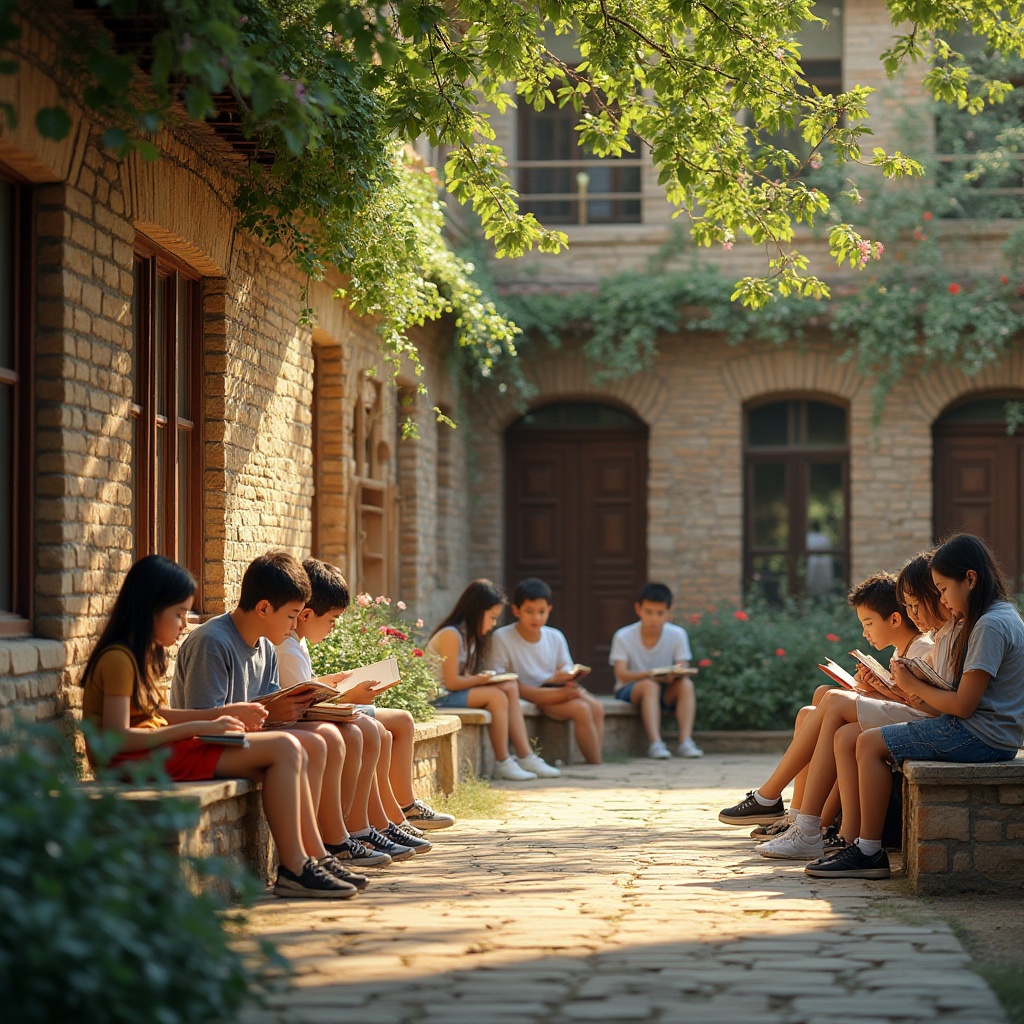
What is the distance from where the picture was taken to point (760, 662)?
13133 mm

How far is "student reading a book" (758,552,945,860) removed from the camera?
6.57 metres

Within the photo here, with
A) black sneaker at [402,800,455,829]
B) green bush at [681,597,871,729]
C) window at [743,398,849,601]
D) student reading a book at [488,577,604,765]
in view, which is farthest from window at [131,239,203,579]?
window at [743,398,849,601]

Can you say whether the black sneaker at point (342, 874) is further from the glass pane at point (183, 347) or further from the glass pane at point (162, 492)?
the glass pane at point (183, 347)

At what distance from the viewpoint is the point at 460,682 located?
1021cm

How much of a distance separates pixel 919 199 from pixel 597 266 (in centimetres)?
309

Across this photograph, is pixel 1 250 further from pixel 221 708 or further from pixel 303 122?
pixel 221 708

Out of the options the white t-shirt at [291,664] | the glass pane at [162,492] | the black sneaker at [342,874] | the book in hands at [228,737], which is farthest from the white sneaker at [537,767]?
the book in hands at [228,737]

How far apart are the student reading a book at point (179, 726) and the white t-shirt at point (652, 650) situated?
6656 millimetres

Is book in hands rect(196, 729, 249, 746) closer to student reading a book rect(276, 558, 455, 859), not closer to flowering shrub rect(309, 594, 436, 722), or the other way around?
student reading a book rect(276, 558, 455, 859)

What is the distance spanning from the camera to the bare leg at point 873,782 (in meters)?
6.37

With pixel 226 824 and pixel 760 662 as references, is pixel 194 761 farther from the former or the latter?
pixel 760 662

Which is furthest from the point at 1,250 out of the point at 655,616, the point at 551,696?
the point at 655,616

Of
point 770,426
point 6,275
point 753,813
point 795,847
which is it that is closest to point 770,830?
point 753,813

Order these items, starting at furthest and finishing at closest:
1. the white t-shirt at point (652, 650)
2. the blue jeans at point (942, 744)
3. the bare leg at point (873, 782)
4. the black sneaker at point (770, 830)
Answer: the white t-shirt at point (652, 650)
the black sneaker at point (770, 830)
the bare leg at point (873, 782)
the blue jeans at point (942, 744)
